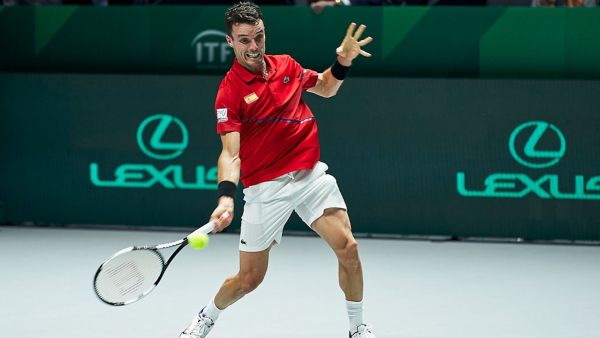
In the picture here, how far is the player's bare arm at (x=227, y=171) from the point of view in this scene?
445 cm

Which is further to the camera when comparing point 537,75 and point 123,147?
point 123,147

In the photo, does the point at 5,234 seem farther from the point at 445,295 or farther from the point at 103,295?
the point at 103,295

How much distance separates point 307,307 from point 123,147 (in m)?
3.61

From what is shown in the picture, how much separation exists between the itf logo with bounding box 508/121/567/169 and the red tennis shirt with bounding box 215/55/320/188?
13.0ft

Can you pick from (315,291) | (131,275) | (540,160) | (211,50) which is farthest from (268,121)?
(211,50)

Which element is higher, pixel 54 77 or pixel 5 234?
pixel 54 77

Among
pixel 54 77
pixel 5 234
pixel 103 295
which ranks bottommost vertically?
pixel 5 234

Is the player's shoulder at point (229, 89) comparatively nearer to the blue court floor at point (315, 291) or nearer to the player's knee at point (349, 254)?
the player's knee at point (349, 254)

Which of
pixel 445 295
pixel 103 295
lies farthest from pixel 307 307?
pixel 103 295

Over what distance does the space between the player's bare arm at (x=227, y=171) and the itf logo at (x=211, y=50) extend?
4.45m

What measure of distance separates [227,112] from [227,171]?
352 mm

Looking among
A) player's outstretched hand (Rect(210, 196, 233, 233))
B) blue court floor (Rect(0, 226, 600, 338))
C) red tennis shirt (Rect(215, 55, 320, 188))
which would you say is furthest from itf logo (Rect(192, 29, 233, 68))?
player's outstretched hand (Rect(210, 196, 233, 233))

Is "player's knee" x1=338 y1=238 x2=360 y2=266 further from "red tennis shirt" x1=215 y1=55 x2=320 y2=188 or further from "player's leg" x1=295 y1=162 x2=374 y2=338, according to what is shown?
"red tennis shirt" x1=215 y1=55 x2=320 y2=188

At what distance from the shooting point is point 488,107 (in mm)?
8938
